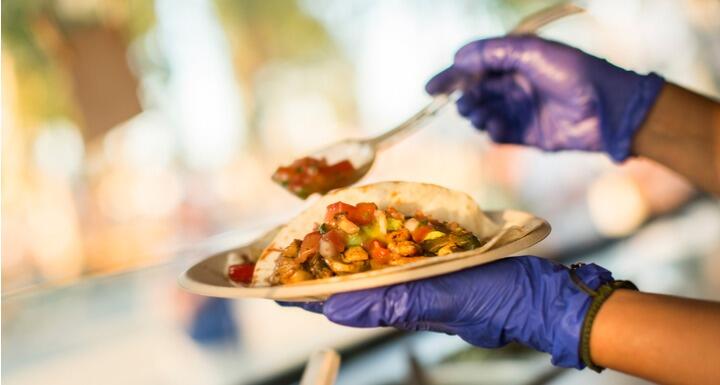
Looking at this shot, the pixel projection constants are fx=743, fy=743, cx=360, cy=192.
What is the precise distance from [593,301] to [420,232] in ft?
1.25

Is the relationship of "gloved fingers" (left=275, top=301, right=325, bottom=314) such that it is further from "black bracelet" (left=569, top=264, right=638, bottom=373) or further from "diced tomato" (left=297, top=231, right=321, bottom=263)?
"black bracelet" (left=569, top=264, right=638, bottom=373)

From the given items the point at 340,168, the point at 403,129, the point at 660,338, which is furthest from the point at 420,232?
the point at 403,129

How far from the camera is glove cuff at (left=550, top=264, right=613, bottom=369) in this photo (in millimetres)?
1511

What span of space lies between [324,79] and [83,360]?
16.0ft

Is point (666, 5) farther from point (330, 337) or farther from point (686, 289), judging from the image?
point (330, 337)

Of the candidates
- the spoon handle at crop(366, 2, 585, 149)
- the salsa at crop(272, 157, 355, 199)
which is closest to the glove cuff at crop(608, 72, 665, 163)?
the spoon handle at crop(366, 2, 585, 149)

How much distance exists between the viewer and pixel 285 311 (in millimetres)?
5160

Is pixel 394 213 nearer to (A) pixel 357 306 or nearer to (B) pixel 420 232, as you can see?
(B) pixel 420 232

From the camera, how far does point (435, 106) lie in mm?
2293

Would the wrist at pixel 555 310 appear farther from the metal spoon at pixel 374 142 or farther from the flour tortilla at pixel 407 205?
the metal spoon at pixel 374 142

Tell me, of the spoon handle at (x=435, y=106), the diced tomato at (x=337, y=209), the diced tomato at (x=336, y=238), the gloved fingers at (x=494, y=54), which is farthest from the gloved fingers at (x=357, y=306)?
the gloved fingers at (x=494, y=54)

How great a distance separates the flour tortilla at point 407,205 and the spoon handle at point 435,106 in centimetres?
48

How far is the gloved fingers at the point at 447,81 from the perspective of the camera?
2.41 metres

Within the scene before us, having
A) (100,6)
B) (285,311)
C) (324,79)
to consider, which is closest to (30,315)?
(285,311)
